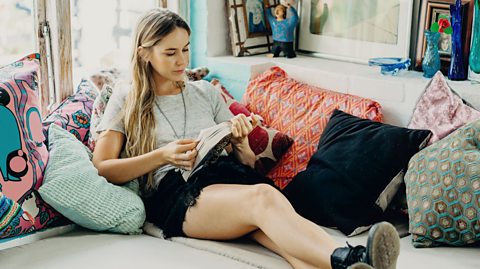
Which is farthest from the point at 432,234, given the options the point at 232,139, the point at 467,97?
the point at 232,139

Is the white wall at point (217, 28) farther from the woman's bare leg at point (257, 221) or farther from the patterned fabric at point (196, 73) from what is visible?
the woman's bare leg at point (257, 221)

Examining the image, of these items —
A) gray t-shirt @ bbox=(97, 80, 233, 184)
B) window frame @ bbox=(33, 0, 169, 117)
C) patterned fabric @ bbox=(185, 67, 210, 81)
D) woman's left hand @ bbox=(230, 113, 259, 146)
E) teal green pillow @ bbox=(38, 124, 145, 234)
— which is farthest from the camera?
patterned fabric @ bbox=(185, 67, 210, 81)

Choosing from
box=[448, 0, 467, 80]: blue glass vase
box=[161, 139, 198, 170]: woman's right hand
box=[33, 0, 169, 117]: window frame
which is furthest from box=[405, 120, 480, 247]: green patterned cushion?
box=[33, 0, 169, 117]: window frame

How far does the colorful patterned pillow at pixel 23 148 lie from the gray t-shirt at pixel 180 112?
0.26 meters

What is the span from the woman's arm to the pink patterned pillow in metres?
0.85

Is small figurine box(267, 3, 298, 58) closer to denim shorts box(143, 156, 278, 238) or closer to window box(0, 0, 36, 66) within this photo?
denim shorts box(143, 156, 278, 238)

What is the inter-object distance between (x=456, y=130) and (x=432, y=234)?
37 cm

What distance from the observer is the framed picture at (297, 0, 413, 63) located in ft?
10.1

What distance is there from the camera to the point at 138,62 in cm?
265

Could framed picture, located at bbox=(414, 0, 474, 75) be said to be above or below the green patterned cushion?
above

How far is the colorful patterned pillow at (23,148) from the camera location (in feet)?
7.55

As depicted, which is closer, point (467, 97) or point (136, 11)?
point (467, 97)

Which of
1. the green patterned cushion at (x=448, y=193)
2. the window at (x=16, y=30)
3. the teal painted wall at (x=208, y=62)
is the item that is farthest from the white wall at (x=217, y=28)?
the green patterned cushion at (x=448, y=193)

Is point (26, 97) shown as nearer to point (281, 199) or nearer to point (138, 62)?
point (138, 62)
